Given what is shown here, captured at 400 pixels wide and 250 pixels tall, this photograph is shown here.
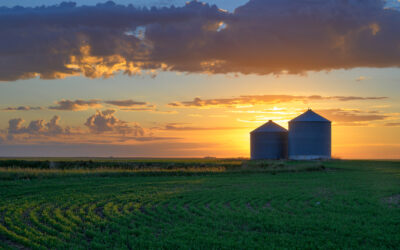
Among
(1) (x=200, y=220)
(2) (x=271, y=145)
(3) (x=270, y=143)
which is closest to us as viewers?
(1) (x=200, y=220)

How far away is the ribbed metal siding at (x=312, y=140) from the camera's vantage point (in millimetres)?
83625

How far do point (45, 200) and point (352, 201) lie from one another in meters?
18.3

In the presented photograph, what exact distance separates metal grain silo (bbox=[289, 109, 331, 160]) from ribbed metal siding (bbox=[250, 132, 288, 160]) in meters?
5.39

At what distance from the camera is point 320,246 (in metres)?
13.9

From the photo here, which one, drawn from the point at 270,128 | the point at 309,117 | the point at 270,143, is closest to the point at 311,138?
the point at 309,117

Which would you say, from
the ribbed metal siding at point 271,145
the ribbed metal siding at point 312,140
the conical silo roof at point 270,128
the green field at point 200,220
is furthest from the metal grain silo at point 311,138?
the green field at point 200,220

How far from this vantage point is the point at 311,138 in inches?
3292

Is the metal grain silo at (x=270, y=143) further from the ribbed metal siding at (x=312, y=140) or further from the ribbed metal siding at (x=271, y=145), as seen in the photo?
the ribbed metal siding at (x=312, y=140)

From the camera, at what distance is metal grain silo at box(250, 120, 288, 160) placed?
9056 cm

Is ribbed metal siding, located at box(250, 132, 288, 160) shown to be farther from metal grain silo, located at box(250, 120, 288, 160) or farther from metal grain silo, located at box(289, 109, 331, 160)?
metal grain silo, located at box(289, 109, 331, 160)

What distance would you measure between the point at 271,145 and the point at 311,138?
9879 millimetres

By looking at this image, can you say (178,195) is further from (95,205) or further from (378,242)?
(378,242)

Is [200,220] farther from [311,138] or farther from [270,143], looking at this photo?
[270,143]

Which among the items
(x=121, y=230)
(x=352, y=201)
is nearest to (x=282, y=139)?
(x=352, y=201)
